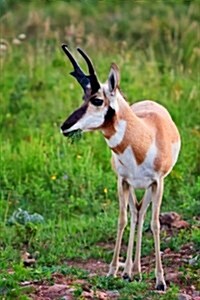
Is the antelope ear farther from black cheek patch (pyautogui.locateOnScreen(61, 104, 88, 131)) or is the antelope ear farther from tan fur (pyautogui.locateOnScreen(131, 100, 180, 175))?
tan fur (pyautogui.locateOnScreen(131, 100, 180, 175))

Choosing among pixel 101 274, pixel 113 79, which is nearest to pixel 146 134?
pixel 113 79

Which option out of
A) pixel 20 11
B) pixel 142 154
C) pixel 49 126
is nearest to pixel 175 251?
pixel 142 154

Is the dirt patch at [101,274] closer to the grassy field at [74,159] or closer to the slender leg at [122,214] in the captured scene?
the grassy field at [74,159]

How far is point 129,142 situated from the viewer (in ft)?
19.9

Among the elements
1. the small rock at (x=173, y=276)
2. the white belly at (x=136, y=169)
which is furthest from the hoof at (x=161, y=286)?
the white belly at (x=136, y=169)

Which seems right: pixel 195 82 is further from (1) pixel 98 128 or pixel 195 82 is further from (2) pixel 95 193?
(1) pixel 98 128

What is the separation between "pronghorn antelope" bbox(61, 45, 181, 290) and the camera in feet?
19.2

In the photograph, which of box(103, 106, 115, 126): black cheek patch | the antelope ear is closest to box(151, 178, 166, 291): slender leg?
box(103, 106, 115, 126): black cheek patch

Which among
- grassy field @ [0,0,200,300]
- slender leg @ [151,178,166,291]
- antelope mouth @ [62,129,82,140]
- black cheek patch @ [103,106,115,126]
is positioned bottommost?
grassy field @ [0,0,200,300]

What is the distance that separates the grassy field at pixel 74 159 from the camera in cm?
687

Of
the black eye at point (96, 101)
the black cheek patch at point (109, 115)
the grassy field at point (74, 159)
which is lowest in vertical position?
the grassy field at point (74, 159)

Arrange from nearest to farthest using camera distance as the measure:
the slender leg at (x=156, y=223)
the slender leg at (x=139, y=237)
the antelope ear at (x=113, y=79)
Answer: the antelope ear at (x=113, y=79) → the slender leg at (x=156, y=223) → the slender leg at (x=139, y=237)

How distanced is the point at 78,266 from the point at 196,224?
1.10m

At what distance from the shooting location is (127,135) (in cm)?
606
